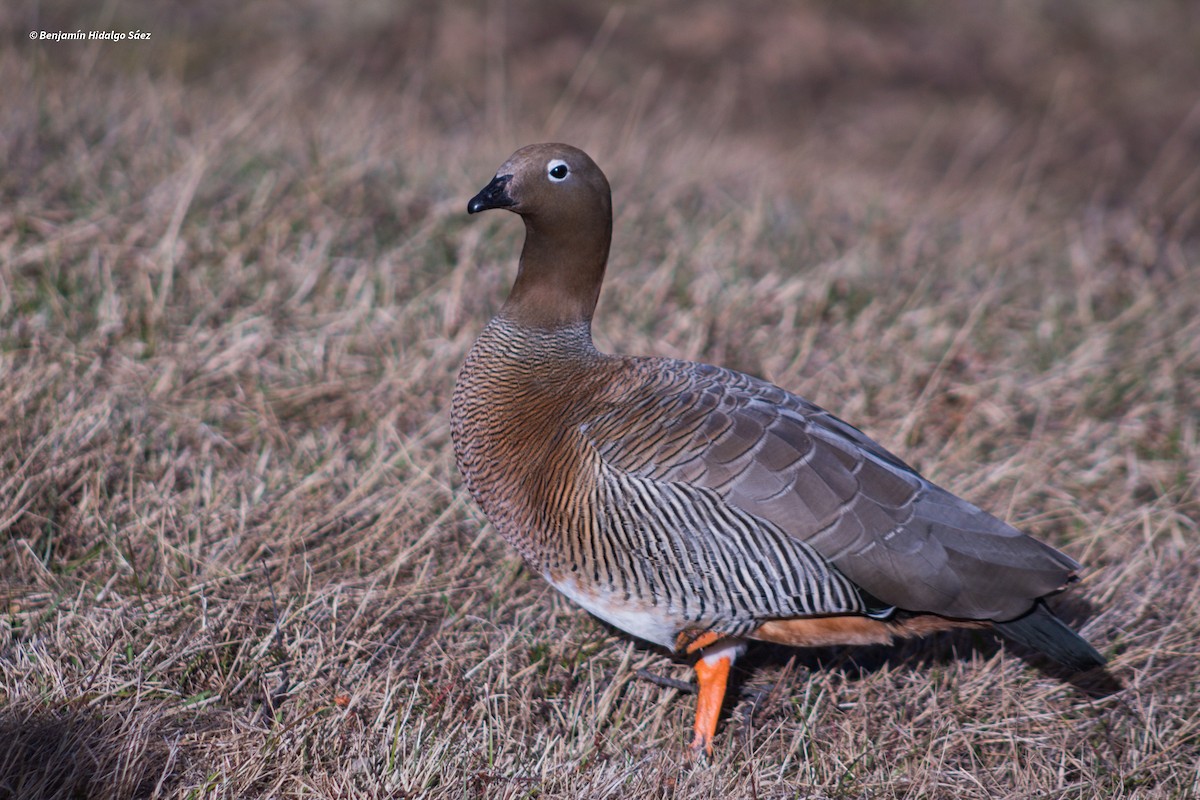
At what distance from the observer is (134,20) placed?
8.64m

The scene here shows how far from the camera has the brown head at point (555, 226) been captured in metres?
3.51

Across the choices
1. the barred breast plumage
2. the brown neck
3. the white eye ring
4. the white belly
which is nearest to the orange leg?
the barred breast plumage

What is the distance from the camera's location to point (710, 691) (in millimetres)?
3498

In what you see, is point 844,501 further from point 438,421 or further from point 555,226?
point 438,421

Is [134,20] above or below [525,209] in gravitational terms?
below

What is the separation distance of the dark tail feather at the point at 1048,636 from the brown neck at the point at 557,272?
1.68 metres

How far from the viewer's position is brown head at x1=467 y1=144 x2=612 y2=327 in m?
3.51

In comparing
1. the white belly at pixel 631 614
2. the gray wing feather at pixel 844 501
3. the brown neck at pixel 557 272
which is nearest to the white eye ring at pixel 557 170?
the brown neck at pixel 557 272

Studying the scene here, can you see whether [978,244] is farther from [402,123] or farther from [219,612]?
[219,612]

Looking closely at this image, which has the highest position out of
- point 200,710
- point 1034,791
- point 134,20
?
point 134,20

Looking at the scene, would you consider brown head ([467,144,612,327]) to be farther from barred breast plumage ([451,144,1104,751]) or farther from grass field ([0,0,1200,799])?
grass field ([0,0,1200,799])

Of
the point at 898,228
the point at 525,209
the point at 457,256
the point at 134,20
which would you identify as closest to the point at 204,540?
the point at 525,209

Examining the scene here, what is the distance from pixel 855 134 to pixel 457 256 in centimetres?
556

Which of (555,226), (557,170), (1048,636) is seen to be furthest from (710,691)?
(557,170)
